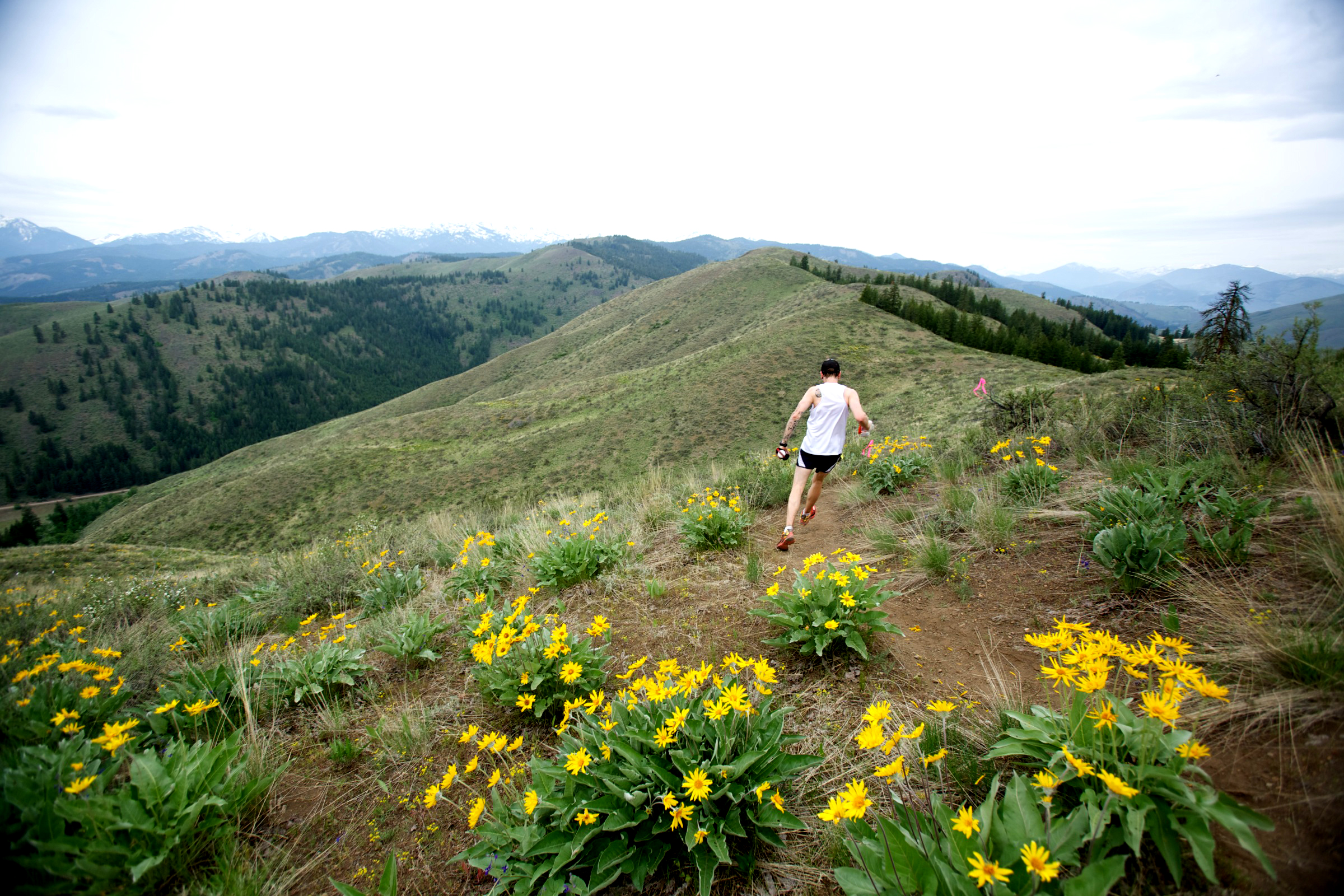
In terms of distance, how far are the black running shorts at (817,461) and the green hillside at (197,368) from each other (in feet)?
494

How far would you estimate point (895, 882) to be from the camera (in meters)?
1.73

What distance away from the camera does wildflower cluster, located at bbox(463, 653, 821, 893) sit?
2.08 meters

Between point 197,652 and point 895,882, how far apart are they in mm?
5598

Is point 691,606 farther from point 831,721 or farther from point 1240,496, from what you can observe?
point 1240,496

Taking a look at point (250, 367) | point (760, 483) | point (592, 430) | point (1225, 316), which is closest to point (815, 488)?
point (760, 483)

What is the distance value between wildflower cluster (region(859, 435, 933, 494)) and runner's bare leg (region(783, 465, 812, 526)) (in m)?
1.25

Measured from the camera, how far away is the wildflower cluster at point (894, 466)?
6663 millimetres

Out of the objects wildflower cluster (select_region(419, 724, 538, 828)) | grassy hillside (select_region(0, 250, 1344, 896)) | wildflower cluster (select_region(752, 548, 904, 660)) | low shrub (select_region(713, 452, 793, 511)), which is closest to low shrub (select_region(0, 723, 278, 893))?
grassy hillside (select_region(0, 250, 1344, 896))

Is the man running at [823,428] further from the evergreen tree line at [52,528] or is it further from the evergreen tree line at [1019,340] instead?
the evergreen tree line at [52,528]

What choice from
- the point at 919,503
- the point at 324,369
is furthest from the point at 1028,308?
the point at 324,369

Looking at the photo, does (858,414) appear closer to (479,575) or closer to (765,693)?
(765,693)

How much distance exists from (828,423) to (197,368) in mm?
180050

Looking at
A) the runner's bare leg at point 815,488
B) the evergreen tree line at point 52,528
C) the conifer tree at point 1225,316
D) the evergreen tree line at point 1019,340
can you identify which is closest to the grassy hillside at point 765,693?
the runner's bare leg at point 815,488

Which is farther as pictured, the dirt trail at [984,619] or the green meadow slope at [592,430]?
the green meadow slope at [592,430]
